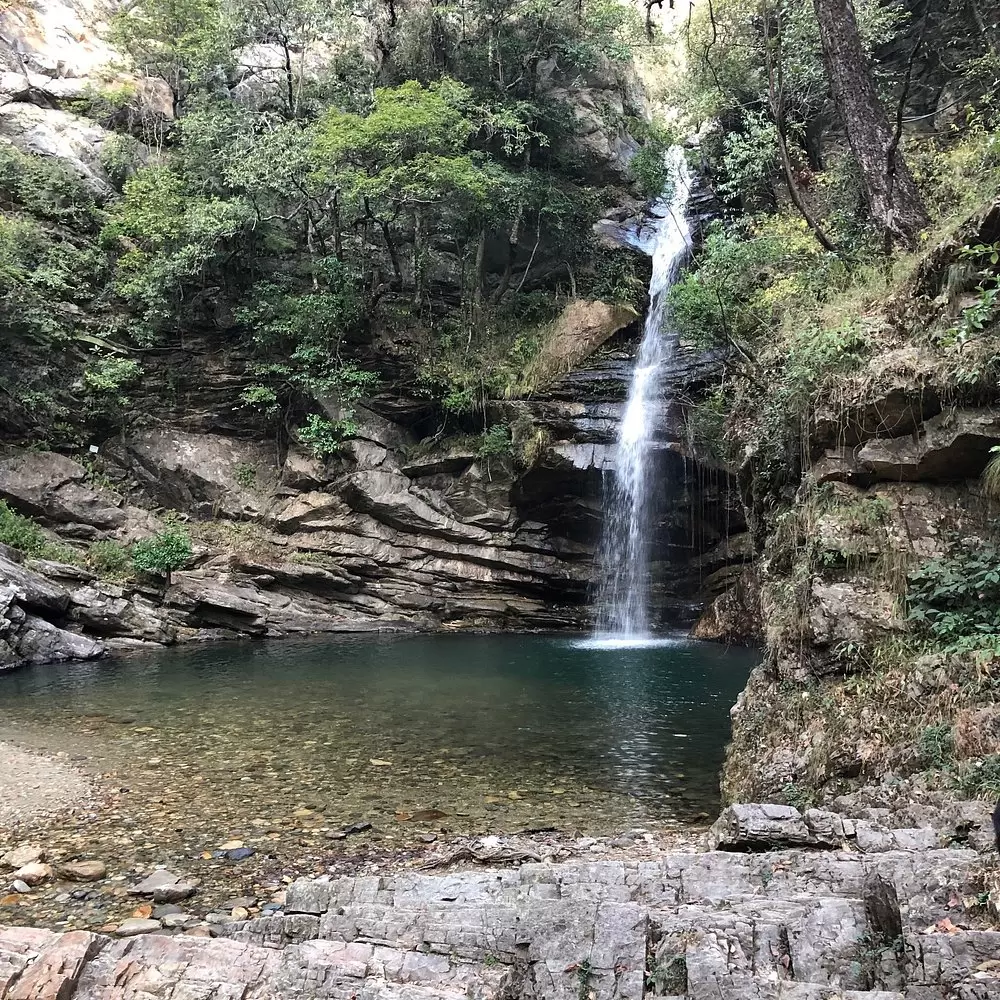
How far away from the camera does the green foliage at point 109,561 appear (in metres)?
16.7

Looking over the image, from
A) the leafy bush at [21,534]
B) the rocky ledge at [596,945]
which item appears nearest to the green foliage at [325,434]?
the leafy bush at [21,534]

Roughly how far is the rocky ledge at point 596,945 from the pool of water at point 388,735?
2694 millimetres

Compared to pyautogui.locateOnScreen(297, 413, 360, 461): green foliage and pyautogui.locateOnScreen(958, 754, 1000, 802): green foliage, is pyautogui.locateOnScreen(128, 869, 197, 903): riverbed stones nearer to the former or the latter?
pyautogui.locateOnScreen(958, 754, 1000, 802): green foliage

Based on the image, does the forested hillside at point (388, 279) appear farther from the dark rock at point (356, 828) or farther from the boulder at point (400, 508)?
the dark rock at point (356, 828)

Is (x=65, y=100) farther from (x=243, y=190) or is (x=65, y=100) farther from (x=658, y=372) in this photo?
(x=658, y=372)

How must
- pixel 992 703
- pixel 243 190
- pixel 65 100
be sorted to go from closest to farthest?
pixel 992 703 < pixel 243 190 < pixel 65 100

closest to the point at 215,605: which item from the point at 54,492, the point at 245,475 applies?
the point at 245,475

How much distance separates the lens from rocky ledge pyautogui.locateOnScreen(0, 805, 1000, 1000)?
2.55 metres

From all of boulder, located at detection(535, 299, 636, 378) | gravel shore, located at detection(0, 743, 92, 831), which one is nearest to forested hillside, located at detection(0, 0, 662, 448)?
boulder, located at detection(535, 299, 636, 378)

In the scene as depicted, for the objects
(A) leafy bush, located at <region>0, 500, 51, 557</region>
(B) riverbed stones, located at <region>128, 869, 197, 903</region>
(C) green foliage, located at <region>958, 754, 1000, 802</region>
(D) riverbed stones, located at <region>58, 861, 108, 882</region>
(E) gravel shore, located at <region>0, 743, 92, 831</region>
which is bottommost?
(E) gravel shore, located at <region>0, 743, 92, 831</region>

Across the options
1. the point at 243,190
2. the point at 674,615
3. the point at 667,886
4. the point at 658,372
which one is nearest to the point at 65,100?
the point at 243,190

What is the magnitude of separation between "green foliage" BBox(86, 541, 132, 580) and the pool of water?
3510mm

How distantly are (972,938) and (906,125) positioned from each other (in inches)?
628

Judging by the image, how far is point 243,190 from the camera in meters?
20.3
